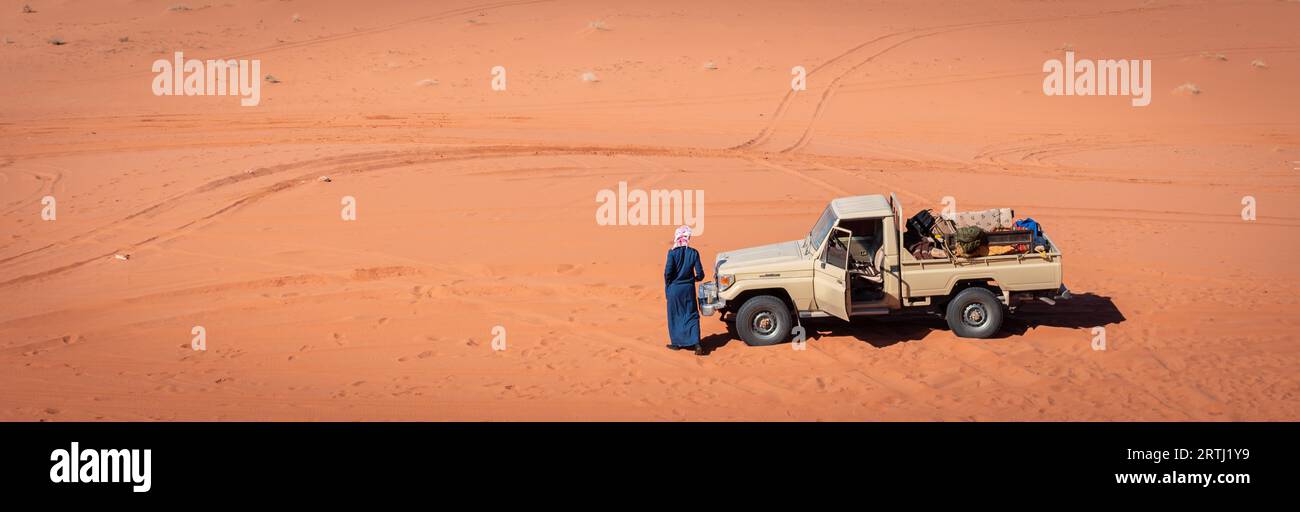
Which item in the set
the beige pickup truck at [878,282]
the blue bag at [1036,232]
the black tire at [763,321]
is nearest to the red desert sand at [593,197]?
the black tire at [763,321]

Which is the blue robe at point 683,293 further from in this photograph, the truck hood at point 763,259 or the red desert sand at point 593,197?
the truck hood at point 763,259

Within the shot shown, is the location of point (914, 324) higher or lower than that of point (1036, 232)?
lower

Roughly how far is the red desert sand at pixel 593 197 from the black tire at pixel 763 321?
7.2 inches

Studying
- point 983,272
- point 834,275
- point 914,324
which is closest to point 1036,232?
point 983,272

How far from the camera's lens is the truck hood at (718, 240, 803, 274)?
1140 centimetres

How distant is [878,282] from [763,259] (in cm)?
138

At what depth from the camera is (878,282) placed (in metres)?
11.6

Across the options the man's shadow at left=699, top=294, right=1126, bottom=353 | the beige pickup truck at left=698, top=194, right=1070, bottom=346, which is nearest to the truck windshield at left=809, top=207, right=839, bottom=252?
the beige pickup truck at left=698, top=194, right=1070, bottom=346

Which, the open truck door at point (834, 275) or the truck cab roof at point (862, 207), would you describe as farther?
the truck cab roof at point (862, 207)

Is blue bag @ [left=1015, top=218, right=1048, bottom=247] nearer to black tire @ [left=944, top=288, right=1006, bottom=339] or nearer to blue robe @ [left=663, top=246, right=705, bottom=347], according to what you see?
black tire @ [left=944, top=288, right=1006, bottom=339]

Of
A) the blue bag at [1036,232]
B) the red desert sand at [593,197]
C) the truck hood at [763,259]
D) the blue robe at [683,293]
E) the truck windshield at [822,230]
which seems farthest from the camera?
the blue bag at [1036,232]

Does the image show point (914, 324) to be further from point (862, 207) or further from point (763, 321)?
point (763, 321)

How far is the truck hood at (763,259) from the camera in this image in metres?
11.4

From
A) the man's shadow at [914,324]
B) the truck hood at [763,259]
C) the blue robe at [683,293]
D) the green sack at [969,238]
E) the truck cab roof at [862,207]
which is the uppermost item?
the truck cab roof at [862,207]
